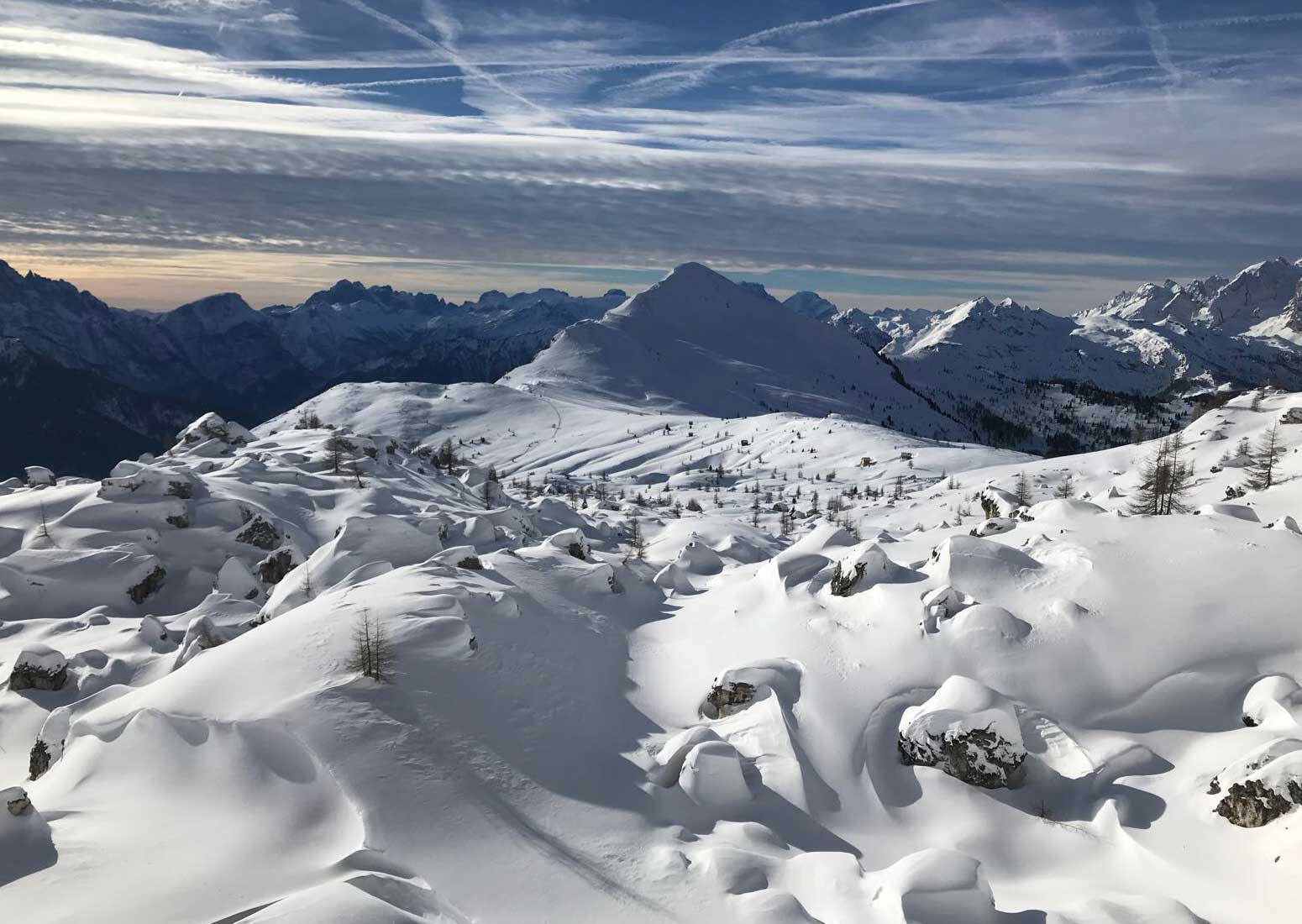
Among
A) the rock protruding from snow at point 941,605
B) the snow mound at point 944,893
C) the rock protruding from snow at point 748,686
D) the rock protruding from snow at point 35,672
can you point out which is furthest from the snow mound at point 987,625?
the rock protruding from snow at point 35,672

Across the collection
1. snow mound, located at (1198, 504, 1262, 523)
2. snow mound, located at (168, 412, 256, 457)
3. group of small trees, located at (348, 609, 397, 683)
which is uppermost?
snow mound, located at (1198, 504, 1262, 523)

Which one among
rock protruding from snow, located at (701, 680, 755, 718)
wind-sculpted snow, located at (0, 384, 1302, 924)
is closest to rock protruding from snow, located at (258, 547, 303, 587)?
wind-sculpted snow, located at (0, 384, 1302, 924)

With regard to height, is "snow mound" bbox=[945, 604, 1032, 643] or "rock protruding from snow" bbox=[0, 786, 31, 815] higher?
"snow mound" bbox=[945, 604, 1032, 643]

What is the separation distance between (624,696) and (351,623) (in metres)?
7.85

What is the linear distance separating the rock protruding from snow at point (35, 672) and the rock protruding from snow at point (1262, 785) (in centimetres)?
3541

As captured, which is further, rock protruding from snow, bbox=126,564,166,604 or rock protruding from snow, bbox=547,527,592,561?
rock protruding from snow, bbox=126,564,166,604

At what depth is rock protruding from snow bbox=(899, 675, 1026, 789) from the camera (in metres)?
15.7

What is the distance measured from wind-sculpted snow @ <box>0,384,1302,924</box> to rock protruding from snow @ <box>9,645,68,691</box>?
108 millimetres

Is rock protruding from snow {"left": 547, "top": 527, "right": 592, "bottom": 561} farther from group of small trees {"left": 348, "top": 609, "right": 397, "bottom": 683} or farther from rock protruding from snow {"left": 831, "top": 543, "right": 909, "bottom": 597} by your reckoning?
group of small trees {"left": 348, "top": 609, "right": 397, "bottom": 683}

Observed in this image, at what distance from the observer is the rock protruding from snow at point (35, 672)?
1024 inches

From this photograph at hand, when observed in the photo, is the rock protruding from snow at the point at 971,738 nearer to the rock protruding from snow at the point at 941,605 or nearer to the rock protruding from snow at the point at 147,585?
the rock protruding from snow at the point at 941,605

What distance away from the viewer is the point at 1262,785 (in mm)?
13445

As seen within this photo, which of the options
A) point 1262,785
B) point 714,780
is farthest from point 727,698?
point 1262,785

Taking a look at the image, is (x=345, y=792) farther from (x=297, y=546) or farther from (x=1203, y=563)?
(x=297, y=546)
